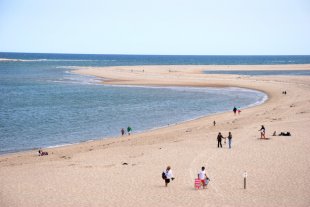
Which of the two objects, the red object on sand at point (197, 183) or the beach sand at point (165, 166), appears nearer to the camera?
the beach sand at point (165, 166)

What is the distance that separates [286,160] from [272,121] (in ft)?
42.8

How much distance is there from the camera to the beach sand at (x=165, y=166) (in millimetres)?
16625

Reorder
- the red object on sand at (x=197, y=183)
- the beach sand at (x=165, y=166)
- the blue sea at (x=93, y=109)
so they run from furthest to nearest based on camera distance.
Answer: the blue sea at (x=93, y=109) → the red object on sand at (x=197, y=183) → the beach sand at (x=165, y=166)

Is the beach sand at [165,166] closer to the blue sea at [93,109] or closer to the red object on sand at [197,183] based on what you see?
the red object on sand at [197,183]

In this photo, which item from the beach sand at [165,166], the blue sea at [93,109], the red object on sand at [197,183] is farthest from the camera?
the blue sea at [93,109]

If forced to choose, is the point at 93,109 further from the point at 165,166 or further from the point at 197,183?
the point at 197,183

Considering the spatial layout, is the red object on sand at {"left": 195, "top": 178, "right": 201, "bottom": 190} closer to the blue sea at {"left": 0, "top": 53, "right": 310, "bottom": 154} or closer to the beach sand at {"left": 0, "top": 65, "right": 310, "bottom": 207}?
the beach sand at {"left": 0, "top": 65, "right": 310, "bottom": 207}

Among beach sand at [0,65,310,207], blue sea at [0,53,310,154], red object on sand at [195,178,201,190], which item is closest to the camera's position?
beach sand at [0,65,310,207]

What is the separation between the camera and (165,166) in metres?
21.7

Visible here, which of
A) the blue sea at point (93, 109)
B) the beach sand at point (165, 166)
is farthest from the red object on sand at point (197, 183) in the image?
the blue sea at point (93, 109)

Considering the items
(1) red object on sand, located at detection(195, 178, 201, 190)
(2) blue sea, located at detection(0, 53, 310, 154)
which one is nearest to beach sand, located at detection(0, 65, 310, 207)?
(1) red object on sand, located at detection(195, 178, 201, 190)

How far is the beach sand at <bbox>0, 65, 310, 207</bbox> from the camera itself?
54.5 ft

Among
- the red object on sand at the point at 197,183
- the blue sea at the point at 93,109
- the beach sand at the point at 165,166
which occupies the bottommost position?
the blue sea at the point at 93,109

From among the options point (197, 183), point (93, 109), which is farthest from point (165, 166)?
point (93, 109)
